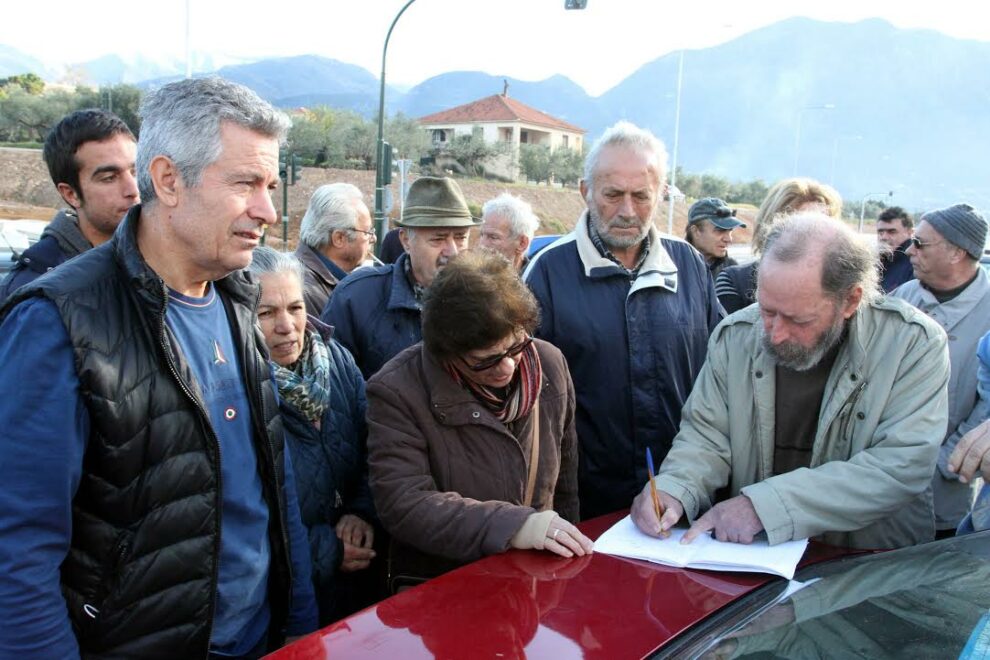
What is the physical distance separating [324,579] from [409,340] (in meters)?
1.13

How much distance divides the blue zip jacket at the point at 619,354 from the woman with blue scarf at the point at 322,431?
842 millimetres

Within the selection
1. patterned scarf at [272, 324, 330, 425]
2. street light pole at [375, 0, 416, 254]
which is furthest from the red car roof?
street light pole at [375, 0, 416, 254]

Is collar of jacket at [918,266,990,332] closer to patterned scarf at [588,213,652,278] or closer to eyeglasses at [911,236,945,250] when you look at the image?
eyeglasses at [911,236,945,250]

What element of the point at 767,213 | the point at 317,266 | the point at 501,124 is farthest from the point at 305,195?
the point at 501,124

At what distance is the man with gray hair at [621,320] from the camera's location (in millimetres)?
2924

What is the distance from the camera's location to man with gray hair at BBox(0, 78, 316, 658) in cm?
147

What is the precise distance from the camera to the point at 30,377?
1446 mm

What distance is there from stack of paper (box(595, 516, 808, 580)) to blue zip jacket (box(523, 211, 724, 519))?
0.87 m

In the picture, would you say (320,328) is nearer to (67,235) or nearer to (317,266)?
(67,235)

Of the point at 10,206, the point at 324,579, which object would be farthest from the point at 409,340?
the point at 10,206

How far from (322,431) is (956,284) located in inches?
137

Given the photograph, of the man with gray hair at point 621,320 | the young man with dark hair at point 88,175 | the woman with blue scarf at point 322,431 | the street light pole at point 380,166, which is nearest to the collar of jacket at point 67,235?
the young man with dark hair at point 88,175

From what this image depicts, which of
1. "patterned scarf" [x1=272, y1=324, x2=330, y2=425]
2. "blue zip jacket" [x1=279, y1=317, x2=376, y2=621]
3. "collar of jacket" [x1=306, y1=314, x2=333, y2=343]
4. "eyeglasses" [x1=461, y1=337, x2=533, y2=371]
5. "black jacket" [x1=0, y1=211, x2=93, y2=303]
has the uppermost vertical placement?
"black jacket" [x1=0, y1=211, x2=93, y2=303]

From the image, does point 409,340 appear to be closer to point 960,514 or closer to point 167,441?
point 167,441
